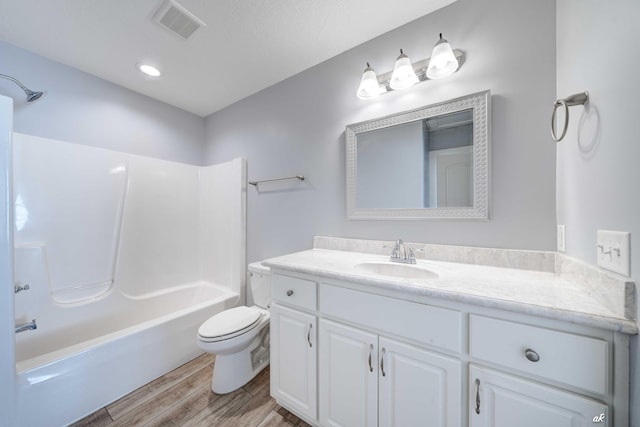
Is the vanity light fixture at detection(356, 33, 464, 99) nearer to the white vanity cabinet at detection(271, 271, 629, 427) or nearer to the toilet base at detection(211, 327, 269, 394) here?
the white vanity cabinet at detection(271, 271, 629, 427)

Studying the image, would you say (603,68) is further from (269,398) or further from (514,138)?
(269,398)

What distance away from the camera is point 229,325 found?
152cm

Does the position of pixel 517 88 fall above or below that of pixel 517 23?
below

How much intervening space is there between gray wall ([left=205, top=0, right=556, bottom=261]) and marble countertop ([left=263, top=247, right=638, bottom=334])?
0.22m

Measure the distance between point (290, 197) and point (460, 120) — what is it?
1.34 metres

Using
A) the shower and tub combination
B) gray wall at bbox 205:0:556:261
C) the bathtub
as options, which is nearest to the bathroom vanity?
gray wall at bbox 205:0:556:261

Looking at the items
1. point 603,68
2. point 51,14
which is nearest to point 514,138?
point 603,68

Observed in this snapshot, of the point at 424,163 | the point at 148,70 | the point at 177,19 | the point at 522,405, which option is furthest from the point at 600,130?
the point at 148,70

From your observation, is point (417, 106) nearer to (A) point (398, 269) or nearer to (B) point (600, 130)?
Answer: (B) point (600, 130)

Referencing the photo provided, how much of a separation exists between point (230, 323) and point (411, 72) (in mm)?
1998

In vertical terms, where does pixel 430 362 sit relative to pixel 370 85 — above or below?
below

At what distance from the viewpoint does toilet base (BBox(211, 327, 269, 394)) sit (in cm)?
150

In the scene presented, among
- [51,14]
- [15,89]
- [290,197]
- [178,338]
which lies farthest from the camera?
[290,197]

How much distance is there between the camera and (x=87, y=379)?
52.9 inches
